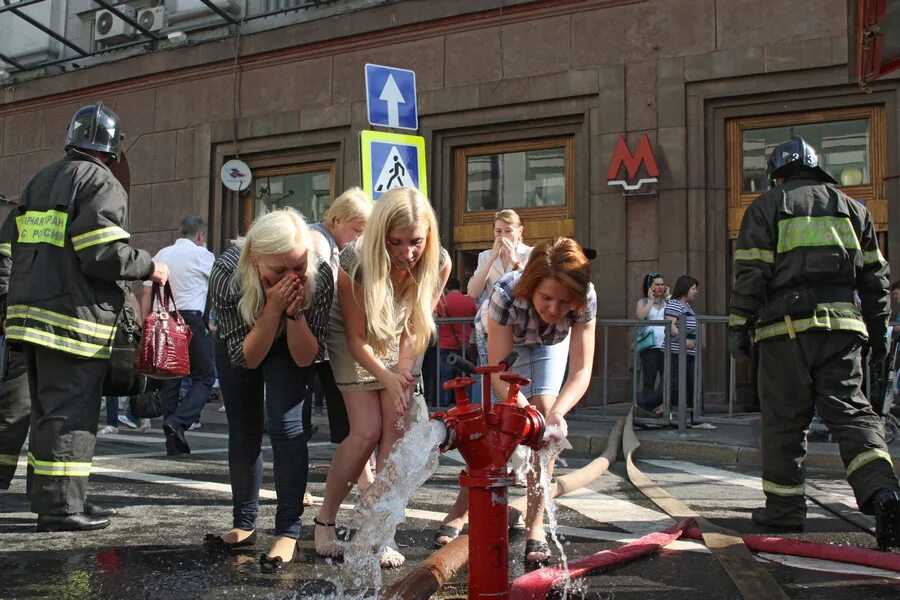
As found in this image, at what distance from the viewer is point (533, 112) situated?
13125 mm

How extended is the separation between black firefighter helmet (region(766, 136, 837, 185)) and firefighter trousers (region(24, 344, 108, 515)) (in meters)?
3.72

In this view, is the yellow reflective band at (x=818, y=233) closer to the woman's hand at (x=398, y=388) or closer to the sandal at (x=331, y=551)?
the woman's hand at (x=398, y=388)

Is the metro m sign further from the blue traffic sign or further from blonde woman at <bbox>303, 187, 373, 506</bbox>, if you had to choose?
blonde woman at <bbox>303, 187, 373, 506</bbox>

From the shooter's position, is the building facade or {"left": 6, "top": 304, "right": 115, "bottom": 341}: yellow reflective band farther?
the building facade

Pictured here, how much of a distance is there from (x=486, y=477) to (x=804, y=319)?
9.01 feet

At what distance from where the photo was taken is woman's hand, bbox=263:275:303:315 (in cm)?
379

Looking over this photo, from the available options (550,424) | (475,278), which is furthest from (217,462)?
(550,424)

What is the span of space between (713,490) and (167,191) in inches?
473

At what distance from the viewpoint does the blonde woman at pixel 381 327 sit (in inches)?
157

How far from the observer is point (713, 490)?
249 inches

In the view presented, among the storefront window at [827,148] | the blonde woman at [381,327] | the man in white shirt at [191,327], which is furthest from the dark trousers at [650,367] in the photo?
the blonde woman at [381,327]

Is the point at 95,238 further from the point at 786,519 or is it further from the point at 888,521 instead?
the point at 888,521

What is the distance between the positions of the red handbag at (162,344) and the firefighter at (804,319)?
2928mm

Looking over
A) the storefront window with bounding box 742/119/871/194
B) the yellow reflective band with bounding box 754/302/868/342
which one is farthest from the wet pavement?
the storefront window with bounding box 742/119/871/194
